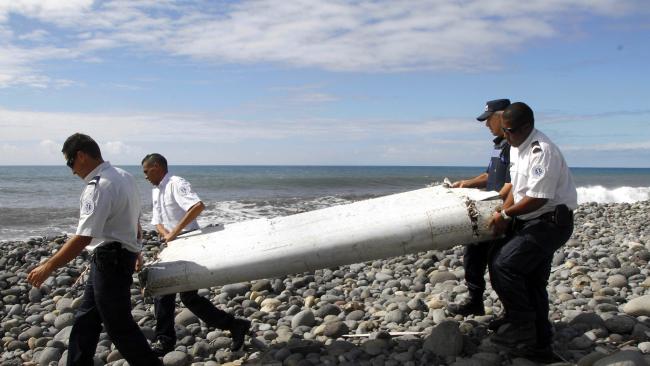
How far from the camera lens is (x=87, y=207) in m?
3.72

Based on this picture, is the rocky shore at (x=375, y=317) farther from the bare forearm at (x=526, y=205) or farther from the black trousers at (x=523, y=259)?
the bare forearm at (x=526, y=205)

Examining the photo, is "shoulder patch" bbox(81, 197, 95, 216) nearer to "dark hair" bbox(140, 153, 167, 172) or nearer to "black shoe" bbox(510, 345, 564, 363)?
"dark hair" bbox(140, 153, 167, 172)

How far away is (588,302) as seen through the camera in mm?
5449

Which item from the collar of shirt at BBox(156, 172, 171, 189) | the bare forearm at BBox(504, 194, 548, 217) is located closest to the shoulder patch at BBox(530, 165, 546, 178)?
the bare forearm at BBox(504, 194, 548, 217)

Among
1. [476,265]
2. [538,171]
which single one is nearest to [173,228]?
[476,265]

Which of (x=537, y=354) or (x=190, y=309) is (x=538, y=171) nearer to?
(x=537, y=354)

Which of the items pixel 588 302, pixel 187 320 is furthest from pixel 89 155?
pixel 588 302

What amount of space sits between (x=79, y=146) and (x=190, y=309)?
1.81m

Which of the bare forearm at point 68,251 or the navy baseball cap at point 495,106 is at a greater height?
the navy baseball cap at point 495,106

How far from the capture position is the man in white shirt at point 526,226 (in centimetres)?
382

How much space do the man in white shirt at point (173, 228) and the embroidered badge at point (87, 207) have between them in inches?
43.5

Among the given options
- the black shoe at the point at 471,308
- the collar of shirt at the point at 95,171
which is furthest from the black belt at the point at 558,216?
the collar of shirt at the point at 95,171

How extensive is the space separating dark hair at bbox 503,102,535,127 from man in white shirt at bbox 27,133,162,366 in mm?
2740

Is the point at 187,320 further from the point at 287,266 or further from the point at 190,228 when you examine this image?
the point at 287,266
